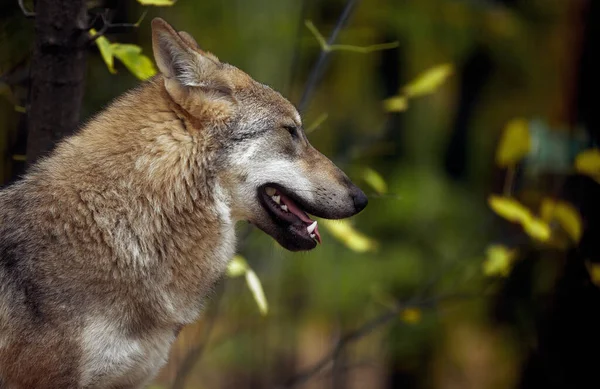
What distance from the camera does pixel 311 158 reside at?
381 cm

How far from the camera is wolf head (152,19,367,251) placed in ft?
11.7

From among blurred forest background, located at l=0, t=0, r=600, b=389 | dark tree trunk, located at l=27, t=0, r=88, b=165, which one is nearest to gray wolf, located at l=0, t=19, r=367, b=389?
dark tree trunk, located at l=27, t=0, r=88, b=165

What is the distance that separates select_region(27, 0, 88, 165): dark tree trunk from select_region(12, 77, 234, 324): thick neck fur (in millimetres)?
411

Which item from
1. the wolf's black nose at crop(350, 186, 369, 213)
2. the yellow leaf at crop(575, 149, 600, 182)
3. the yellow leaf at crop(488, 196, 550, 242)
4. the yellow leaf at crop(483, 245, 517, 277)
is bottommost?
the yellow leaf at crop(483, 245, 517, 277)

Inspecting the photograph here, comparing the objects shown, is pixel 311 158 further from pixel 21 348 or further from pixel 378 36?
pixel 378 36

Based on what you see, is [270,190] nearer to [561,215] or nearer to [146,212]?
[146,212]

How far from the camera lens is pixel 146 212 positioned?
11.4 ft

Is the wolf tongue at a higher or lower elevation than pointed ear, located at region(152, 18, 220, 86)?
lower

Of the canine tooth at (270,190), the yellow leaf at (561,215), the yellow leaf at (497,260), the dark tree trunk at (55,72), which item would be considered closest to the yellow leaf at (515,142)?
the yellow leaf at (561,215)

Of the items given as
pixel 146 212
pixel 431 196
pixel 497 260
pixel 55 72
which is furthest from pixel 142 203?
pixel 431 196

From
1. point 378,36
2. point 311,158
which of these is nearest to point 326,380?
point 378,36

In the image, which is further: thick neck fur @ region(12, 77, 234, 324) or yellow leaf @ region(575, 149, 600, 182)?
yellow leaf @ region(575, 149, 600, 182)

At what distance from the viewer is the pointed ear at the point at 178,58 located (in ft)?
11.3

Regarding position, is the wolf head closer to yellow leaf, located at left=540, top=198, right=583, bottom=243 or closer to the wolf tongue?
the wolf tongue
